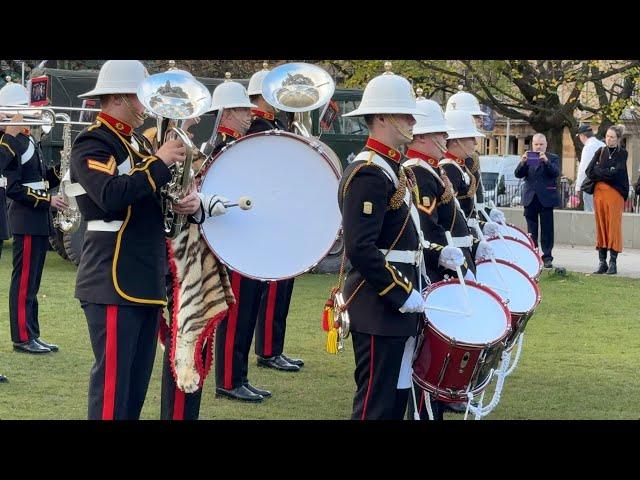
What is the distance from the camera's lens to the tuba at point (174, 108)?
4.85 m

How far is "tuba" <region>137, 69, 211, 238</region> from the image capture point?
4.85 meters

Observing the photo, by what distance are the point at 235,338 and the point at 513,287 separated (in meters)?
1.86

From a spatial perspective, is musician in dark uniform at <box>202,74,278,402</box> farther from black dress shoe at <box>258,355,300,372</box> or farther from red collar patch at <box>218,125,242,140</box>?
black dress shoe at <box>258,355,300,372</box>

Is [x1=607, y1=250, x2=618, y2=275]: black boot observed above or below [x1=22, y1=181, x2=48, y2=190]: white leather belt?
below

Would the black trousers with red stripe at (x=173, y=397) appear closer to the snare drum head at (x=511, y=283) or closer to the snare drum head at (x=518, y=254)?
the snare drum head at (x=511, y=283)

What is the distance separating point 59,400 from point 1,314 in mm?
3822

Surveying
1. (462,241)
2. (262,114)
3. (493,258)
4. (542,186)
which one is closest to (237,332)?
(262,114)

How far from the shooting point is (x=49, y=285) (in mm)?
13320

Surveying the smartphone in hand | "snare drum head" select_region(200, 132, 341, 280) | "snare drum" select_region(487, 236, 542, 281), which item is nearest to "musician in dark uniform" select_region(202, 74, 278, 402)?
"snare drum head" select_region(200, 132, 341, 280)

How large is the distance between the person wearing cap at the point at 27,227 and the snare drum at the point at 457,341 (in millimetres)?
4204

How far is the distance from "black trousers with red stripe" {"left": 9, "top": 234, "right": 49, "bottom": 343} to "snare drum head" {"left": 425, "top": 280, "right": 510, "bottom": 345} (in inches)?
169

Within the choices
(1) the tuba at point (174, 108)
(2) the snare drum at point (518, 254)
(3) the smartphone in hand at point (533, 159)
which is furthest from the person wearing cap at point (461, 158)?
(3) the smartphone in hand at point (533, 159)

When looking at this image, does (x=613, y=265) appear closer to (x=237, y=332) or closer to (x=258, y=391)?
(x=258, y=391)
